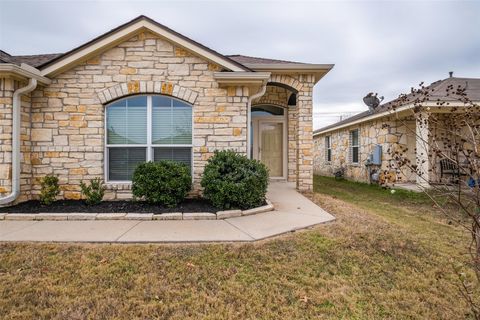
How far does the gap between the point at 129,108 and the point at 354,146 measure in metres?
10.8

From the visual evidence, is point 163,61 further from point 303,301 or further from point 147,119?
point 303,301

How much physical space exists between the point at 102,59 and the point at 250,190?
4619 millimetres

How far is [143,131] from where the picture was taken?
241 inches

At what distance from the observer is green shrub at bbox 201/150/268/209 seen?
5.19 metres

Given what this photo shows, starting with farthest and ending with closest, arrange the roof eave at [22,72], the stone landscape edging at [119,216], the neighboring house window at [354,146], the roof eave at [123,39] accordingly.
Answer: the neighboring house window at [354,146], the roof eave at [123,39], the roof eave at [22,72], the stone landscape edging at [119,216]

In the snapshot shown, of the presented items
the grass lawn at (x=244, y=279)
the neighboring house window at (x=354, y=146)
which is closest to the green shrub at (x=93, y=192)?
the grass lawn at (x=244, y=279)

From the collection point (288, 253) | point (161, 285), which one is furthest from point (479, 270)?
point (161, 285)

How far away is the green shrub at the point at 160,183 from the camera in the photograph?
5.30 metres

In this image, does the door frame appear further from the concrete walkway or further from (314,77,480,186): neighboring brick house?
the concrete walkway

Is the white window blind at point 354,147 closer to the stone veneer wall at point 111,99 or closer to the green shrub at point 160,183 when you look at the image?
the stone veneer wall at point 111,99

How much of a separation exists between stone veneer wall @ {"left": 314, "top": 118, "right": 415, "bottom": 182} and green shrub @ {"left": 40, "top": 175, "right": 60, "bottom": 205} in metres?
8.17

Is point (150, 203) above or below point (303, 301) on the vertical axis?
above

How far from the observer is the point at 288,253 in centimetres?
340

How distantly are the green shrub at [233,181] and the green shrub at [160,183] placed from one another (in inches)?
21.9
